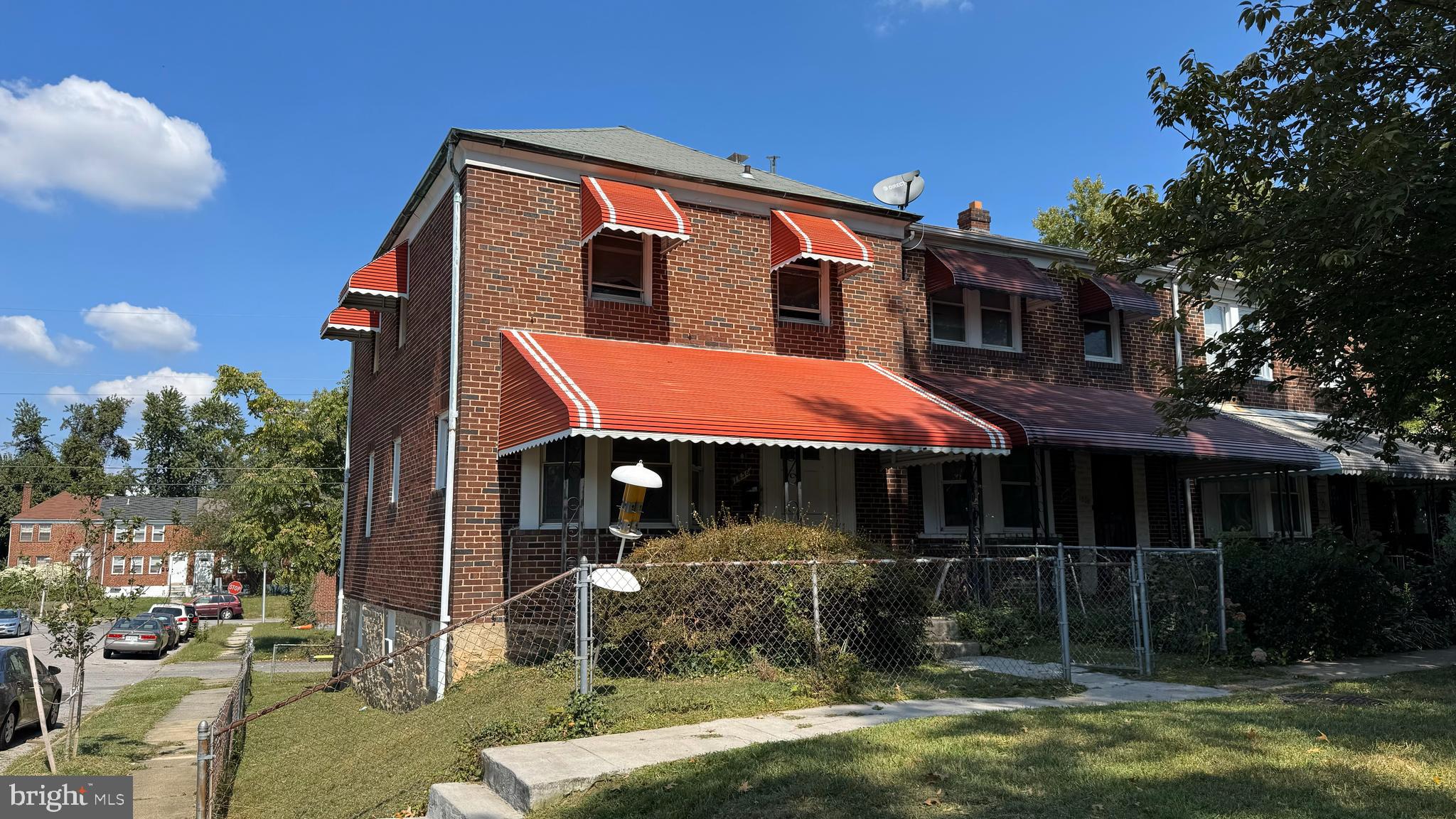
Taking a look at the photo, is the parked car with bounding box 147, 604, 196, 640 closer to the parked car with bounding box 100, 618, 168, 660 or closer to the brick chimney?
the parked car with bounding box 100, 618, 168, 660

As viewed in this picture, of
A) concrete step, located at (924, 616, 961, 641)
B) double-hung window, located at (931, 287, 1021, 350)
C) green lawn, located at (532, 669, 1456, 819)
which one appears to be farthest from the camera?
double-hung window, located at (931, 287, 1021, 350)

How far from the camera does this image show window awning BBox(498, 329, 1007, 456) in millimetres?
10344

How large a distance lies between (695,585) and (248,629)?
1698 inches

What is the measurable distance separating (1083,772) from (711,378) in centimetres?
746

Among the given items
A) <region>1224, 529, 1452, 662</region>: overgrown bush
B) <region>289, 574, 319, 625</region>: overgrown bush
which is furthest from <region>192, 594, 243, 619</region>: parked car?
<region>1224, 529, 1452, 662</region>: overgrown bush

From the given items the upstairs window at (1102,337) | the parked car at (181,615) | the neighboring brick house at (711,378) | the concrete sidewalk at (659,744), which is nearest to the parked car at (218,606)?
the parked car at (181,615)

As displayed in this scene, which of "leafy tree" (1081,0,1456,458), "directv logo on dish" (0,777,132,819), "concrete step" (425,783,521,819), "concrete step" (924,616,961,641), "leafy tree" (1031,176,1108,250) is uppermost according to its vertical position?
"leafy tree" (1031,176,1108,250)

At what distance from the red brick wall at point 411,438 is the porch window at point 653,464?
7.88 ft

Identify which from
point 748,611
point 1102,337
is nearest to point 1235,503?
point 1102,337

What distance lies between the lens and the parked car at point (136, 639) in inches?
1307

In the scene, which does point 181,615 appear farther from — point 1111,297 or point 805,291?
point 1111,297

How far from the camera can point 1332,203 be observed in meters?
8.96

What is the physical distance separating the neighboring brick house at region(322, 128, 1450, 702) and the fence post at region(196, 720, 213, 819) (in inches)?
161

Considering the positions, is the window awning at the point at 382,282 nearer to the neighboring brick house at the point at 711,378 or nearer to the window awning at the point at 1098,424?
the neighboring brick house at the point at 711,378
